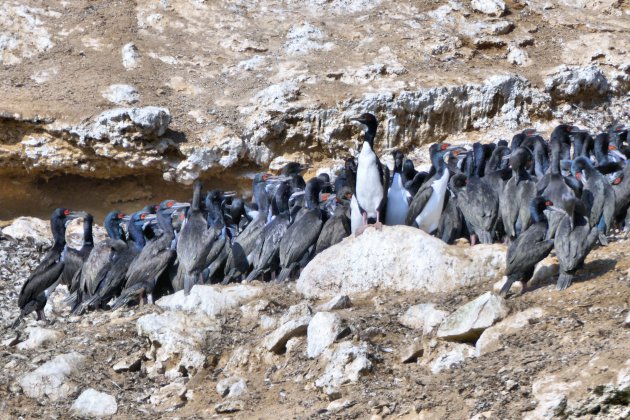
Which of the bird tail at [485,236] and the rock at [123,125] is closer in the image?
the bird tail at [485,236]

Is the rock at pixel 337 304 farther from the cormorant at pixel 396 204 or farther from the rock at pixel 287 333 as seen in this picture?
the cormorant at pixel 396 204

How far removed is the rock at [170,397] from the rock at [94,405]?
40 centimetres

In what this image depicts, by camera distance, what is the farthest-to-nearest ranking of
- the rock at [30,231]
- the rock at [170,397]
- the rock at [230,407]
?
1. the rock at [30,231]
2. the rock at [170,397]
3. the rock at [230,407]

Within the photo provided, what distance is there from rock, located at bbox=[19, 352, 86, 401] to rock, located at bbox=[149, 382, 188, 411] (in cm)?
91

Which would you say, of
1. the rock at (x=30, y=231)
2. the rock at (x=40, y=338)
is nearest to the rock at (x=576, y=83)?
the rock at (x=30, y=231)

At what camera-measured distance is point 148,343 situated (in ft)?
38.8

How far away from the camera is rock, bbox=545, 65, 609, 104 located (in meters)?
22.0

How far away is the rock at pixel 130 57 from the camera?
22.0 meters

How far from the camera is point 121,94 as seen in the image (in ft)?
68.3

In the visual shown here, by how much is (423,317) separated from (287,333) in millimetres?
1340

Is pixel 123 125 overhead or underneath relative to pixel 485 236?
overhead

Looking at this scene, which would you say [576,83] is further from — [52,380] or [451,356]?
[52,380]

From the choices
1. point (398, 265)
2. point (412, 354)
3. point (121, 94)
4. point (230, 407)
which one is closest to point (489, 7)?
point (121, 94)

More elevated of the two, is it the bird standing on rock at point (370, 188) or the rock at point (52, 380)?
the bird standing on rock at point (370, 188)
